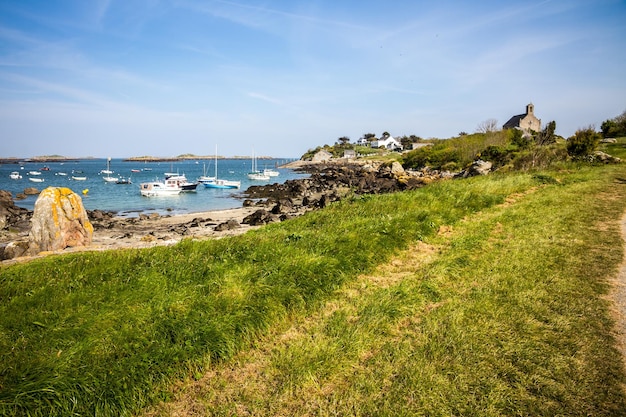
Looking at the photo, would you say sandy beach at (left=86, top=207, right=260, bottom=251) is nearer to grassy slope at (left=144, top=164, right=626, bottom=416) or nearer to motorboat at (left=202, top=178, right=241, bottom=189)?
grassy slope at (left=144, top=164, right=626, bottom=416)

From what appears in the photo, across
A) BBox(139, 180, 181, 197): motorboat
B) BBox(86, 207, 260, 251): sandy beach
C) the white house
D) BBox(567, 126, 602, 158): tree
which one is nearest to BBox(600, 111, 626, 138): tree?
BBox(567, 126, 602, 158): tree

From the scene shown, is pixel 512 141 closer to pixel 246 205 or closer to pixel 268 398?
pixel 246 205

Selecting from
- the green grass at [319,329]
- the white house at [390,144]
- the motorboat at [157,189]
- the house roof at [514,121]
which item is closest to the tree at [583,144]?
the green grass at [319,329]

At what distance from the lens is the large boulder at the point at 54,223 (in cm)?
1349

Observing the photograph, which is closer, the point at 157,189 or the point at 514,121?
the point at 157,189

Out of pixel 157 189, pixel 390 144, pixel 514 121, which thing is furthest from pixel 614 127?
pixel 390 144

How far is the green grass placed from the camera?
11.2 ft

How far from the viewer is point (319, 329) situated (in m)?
4.77

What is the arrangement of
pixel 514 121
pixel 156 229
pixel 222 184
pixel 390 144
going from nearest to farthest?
pixel 156 229 < pixel 222 184 < pixel 514 121 < pixel 390 144

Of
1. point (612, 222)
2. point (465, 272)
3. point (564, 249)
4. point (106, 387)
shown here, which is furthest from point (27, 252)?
point (612, 222)

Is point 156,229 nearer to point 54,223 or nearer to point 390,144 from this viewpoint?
point 54,223

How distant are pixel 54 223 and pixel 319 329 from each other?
1393cm

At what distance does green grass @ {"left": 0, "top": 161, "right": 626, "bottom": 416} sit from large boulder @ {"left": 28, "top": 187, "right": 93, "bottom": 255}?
9.42 m

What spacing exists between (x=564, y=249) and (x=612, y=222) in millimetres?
3919
